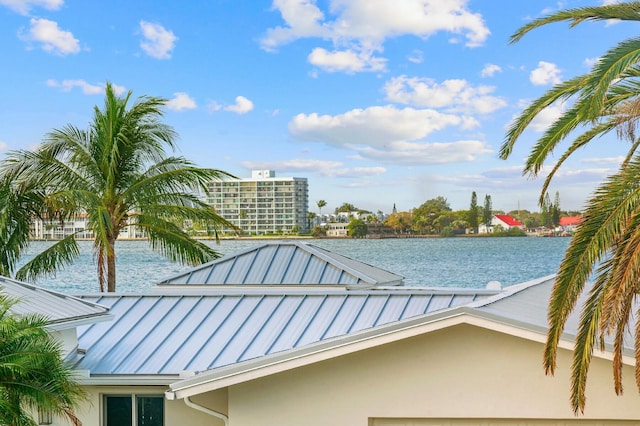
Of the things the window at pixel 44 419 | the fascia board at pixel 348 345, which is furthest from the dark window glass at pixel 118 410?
the fascia board at pixel 348 345

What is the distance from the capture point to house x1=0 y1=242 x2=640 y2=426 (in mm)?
11312

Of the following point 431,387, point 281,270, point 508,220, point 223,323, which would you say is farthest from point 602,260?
point 508,220

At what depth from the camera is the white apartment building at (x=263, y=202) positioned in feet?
332

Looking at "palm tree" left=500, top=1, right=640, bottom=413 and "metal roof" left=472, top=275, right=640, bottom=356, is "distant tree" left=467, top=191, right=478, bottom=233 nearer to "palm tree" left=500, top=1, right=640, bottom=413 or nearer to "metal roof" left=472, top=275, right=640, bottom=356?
"metal roof" left=472, top=275, right=640, bottom=356

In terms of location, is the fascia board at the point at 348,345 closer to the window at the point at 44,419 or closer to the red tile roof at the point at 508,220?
the window at the point at 44,419

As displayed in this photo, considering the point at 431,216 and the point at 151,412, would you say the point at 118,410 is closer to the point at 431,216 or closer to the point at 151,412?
the point at 151,412

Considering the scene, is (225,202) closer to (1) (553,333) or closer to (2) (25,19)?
(2) (25,19)

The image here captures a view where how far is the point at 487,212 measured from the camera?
13988 cm

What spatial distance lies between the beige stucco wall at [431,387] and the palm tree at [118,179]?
13.6 m

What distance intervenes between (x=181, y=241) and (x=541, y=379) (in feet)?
52.9

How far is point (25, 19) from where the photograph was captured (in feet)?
244

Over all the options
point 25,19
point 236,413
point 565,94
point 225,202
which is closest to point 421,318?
point 236,413

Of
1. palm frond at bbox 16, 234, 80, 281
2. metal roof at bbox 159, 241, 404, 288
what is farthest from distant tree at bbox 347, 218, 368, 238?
metal roof at bbox 159, 241, 404, 288

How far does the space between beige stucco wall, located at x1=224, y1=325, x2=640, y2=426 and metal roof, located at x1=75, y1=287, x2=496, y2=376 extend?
3.33ft
